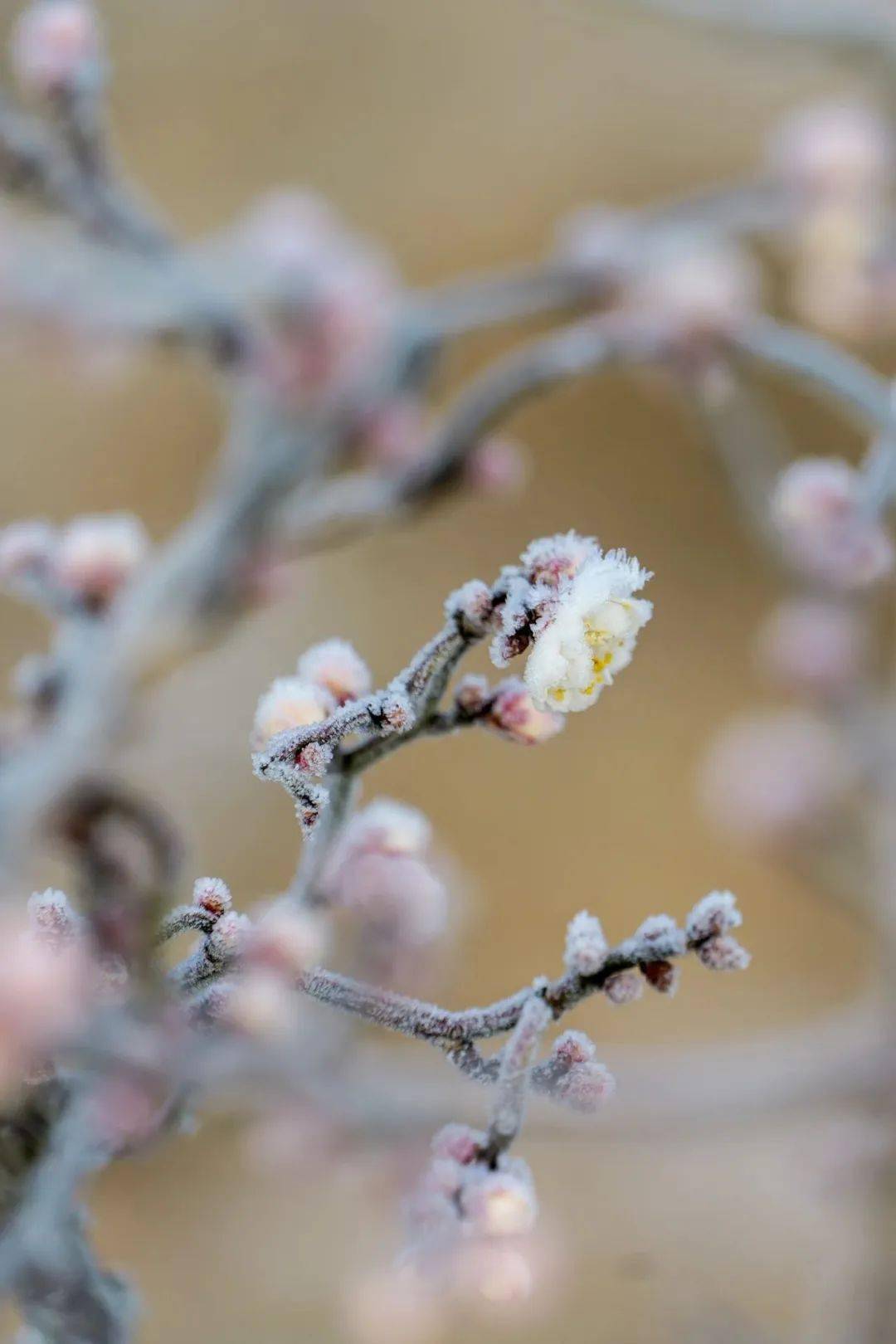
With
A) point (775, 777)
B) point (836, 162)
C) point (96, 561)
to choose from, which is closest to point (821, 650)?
point (775, 777)

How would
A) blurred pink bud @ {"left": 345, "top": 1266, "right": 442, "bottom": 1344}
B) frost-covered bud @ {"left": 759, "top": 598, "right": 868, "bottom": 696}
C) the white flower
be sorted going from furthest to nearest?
frost-covered bud @ {"left": 759, "top": 598, "right": 868, "bottom": 696} → blurred pink bud @ {"left": 345, "top": 1266, "right": 442, "bottom": 1344} → the white flower

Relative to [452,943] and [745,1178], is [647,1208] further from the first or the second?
[452,943]

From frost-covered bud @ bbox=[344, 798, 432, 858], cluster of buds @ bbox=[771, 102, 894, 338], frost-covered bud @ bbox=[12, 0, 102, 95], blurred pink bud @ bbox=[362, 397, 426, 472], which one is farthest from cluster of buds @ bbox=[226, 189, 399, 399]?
frost-covered bud @ bbox=[344, 798, 432, 858]

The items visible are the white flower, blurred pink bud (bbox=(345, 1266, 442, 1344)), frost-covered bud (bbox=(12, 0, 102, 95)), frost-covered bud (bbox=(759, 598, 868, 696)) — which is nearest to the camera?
the white flower

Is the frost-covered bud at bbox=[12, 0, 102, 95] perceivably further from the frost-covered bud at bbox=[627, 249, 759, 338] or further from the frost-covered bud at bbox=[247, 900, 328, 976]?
the frost-covered bud at bbox=[247, 900, 328, 976]

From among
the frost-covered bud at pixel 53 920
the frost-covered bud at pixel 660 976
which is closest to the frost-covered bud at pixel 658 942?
the frost-covered bud at pixel 660 976

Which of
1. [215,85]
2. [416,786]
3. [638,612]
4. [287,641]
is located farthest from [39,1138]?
[215,85]
